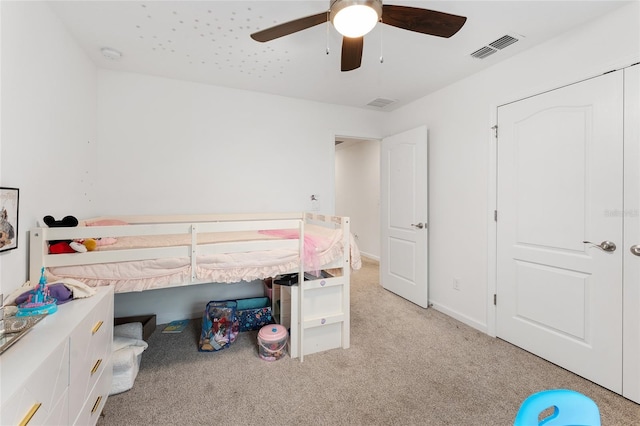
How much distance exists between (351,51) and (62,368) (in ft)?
6.55

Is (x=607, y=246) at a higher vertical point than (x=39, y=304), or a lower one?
higher

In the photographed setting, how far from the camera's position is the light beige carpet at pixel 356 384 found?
1484 mm

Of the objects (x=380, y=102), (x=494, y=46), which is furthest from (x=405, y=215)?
(x=494, y=46)

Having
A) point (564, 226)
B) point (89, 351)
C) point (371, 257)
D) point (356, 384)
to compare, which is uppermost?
point (564, 226)

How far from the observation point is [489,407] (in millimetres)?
1550

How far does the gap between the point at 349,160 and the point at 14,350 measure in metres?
5.31

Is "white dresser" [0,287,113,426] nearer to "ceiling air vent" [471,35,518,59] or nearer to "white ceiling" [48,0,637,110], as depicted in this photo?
"white ceiling" [48,0,637,110]

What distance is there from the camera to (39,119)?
1582mm

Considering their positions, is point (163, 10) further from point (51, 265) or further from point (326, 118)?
point (326, 118)

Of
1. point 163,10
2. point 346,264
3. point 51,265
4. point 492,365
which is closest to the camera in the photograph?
point 51,265

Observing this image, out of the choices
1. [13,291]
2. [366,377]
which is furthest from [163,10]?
[366,377]

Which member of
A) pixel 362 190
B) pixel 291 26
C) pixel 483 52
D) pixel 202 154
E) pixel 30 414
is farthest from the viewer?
pixel 362 190

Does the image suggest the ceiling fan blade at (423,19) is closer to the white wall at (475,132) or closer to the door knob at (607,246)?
the white wall at (475,132)

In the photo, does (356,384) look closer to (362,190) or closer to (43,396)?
(43,396)
